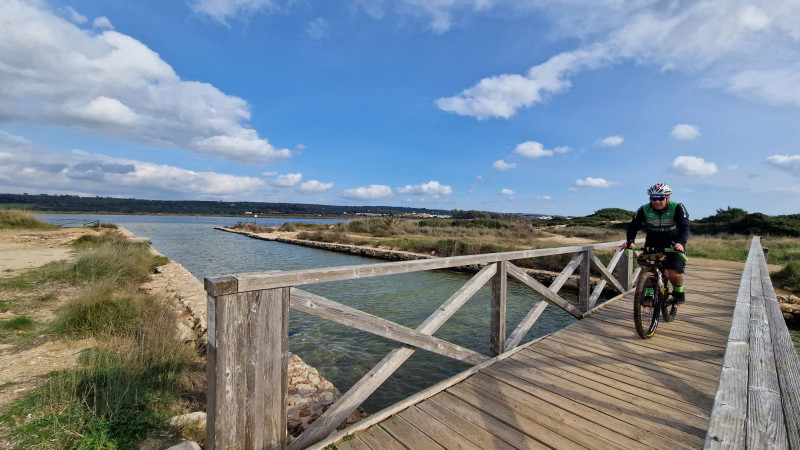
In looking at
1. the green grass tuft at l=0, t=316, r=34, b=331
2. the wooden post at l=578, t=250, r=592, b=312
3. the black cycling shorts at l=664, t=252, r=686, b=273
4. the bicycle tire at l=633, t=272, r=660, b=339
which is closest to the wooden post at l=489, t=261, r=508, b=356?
the bicycle tire at l=633, t=272, r=660, b=339

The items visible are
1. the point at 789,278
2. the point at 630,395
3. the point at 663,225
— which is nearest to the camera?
the point at 630,395

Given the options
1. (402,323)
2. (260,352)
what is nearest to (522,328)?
(260,352)

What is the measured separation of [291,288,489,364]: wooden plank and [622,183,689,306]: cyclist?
295 centimetres

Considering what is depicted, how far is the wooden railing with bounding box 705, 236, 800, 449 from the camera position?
41.1 inches

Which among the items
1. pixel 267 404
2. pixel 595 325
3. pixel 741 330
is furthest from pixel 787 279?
pixel 267 404

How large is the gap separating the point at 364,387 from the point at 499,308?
5.96 ft

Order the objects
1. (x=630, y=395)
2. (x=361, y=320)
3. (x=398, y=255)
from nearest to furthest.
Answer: (x=361, y=320), (x=630, y=395), (x=398, y=255)

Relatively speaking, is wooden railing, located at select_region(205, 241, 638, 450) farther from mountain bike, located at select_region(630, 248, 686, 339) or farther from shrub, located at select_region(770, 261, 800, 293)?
shrub, located at select_region(770, 261, 800, 293)

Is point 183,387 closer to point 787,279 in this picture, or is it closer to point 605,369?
point 605,369

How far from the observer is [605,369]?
352 centimetres

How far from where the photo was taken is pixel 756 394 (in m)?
1.39

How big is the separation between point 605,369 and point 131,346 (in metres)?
5.24

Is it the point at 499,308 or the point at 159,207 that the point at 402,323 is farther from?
the point at 159,207

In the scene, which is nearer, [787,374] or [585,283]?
[787,374]
